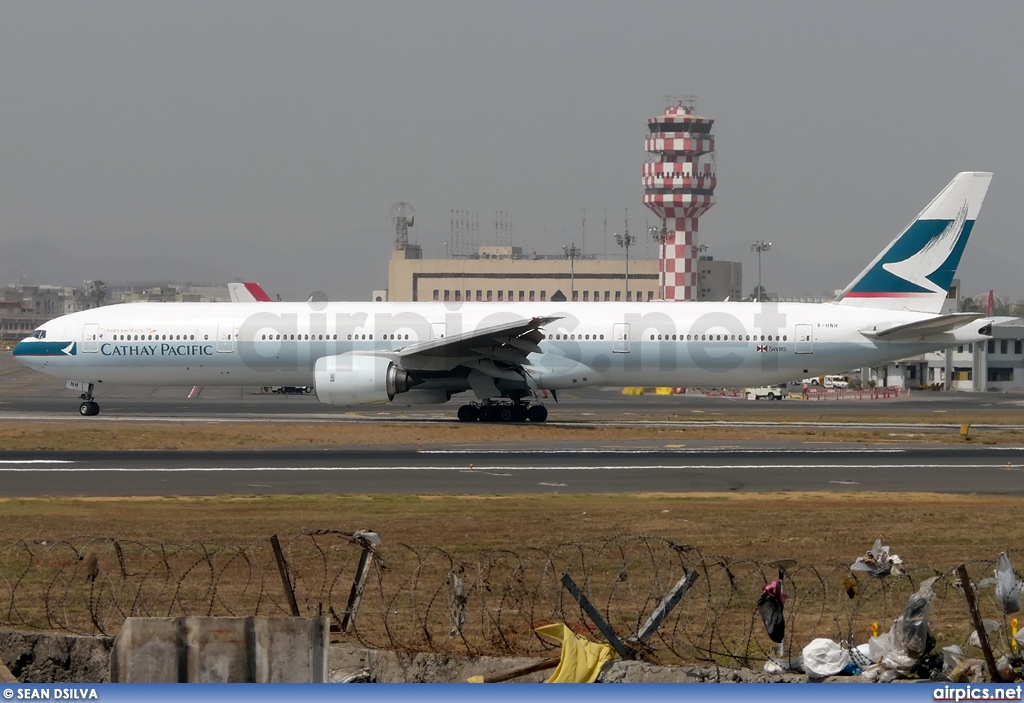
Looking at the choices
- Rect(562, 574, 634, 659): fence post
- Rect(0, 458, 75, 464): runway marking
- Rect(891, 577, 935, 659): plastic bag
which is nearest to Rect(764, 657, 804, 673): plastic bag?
Rect(891, 577, 935, 659): plastic bag

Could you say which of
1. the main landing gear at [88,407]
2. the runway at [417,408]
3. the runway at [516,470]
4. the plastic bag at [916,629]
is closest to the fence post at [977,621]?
the plastic bag at [916,629]

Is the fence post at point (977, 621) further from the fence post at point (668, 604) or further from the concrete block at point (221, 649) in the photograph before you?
the concrete block at point (221, 649)

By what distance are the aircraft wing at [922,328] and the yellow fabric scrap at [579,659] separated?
35.1 meters

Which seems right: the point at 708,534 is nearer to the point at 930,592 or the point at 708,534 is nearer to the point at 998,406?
the point at 930,592

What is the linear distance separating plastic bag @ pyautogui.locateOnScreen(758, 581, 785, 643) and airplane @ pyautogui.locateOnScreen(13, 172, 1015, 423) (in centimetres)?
3127

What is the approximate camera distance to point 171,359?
4606 centimetres

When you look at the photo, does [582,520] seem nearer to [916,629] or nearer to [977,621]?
[916,629]

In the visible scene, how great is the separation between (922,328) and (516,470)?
20.1 meters

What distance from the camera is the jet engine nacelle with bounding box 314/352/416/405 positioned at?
1661 inches

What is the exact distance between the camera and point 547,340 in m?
44.8

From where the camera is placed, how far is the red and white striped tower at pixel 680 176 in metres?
144

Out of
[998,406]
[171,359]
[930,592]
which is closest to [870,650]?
[930,592]

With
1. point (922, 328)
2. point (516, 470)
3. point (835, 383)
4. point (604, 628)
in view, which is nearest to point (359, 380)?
point (516, 470)

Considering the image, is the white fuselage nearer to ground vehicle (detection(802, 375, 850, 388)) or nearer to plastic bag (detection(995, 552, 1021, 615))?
plastic bag (detection(995, 552, 1021, 615))
